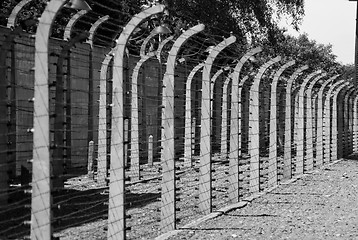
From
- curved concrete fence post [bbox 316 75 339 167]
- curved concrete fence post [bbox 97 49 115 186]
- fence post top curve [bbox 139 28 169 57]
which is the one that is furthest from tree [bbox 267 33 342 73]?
curved concrete fence post [bbox 97 49 115 186]

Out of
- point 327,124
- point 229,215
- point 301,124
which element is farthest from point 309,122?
point 229,215

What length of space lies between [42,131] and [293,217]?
449 centimetres

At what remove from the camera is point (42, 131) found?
5398 mm

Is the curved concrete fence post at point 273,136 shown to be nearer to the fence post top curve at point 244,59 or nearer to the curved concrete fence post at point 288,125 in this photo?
the curved concrete fence post at point 288,125

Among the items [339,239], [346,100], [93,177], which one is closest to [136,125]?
[93,177]

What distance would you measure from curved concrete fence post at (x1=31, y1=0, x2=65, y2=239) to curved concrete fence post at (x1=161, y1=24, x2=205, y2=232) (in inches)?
96.1

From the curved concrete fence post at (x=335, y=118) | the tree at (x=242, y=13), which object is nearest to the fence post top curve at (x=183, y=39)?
the curved concrete fence post at (x=335, y=118)

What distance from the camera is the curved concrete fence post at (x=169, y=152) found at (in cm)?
779

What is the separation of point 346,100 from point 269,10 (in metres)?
12.2

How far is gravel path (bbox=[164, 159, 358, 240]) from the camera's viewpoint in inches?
313

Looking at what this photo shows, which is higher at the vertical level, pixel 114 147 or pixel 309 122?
pixel 309 122

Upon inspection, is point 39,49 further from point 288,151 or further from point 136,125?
point 288,151

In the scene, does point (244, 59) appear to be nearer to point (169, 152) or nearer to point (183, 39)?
point (183, 39)

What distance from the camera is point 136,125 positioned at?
13000 millimetres
